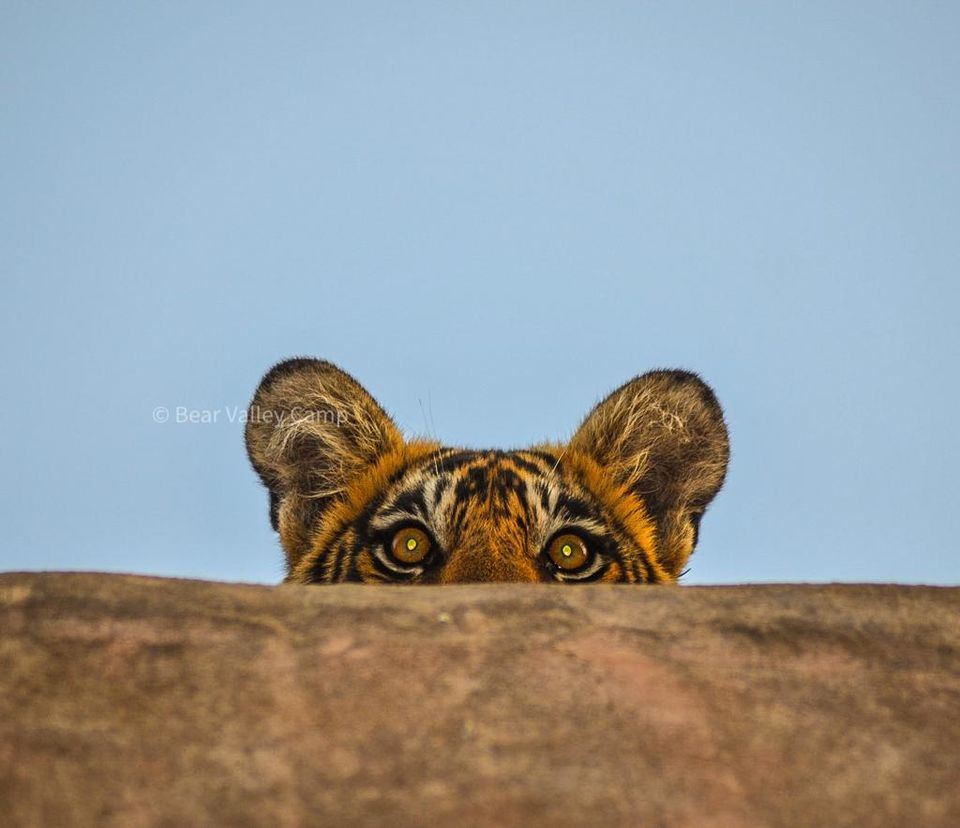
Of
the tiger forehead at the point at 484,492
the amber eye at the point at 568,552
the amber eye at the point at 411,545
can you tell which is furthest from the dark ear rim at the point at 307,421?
the amber eye at the point at 568,552

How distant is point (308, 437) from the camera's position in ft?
22.1

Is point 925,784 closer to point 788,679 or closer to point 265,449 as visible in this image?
point 788,679

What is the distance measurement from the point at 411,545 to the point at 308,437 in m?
1.50

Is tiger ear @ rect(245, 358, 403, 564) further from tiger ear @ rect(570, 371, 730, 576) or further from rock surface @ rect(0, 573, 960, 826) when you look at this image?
rock surface @ rect(0, 573, 960, 826)

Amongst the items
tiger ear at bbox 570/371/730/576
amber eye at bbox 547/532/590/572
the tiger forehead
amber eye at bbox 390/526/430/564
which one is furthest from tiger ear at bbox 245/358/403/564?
amber eye at bbox 547/532/590/572

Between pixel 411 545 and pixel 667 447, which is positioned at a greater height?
pixel 667 447

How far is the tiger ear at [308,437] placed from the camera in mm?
6633

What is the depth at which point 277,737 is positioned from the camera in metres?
2.03

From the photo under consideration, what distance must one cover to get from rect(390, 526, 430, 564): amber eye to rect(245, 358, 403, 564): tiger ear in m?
1.09

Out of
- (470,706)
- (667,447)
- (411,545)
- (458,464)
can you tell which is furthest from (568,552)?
(470,706)

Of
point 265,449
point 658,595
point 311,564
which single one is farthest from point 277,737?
point 265,449

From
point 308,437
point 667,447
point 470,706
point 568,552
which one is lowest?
point 470,706

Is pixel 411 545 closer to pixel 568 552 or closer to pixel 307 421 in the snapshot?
pixel 568 552

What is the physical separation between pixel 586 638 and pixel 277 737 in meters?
0.78
